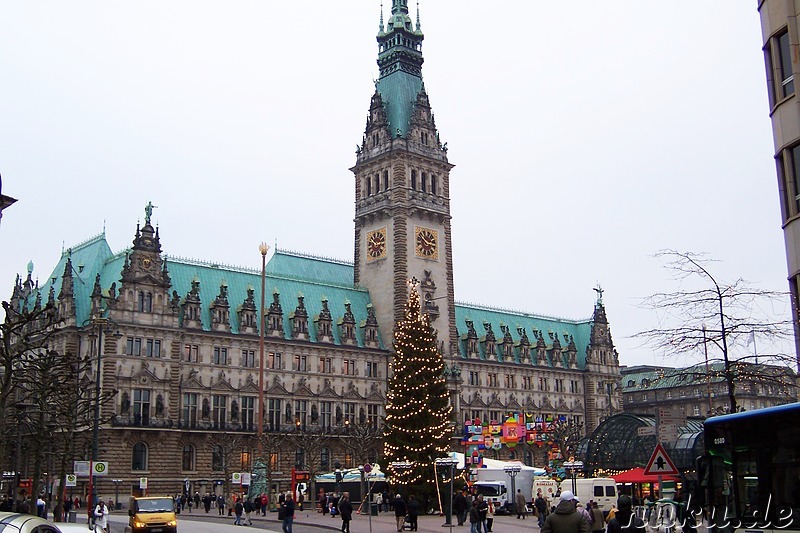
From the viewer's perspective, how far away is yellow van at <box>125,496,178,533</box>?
39.8 m

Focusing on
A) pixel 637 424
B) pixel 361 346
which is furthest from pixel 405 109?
pixel 637 424

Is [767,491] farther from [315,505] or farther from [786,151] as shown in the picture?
[315,505]

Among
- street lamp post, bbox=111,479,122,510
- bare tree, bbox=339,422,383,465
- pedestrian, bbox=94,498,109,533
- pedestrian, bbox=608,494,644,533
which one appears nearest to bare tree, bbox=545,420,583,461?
bare tree, bbox=339,422,383,465

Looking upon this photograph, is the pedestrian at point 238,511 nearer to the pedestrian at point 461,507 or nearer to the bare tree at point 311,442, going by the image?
the pedestrian at point 461,507

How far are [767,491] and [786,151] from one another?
15.0 metres

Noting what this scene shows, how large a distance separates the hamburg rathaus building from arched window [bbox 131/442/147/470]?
0.58 ft

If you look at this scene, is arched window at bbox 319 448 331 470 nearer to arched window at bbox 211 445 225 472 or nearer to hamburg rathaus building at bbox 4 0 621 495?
hamburg rathaus building at bbox 4 0 621 495

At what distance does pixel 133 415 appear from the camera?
276 ft

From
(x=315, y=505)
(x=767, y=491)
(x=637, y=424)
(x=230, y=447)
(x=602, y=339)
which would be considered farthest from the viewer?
(x=602, y=339)

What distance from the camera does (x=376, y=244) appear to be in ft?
361

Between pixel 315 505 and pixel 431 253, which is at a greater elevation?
pixel 431 253

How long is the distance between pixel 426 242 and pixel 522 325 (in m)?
28.9

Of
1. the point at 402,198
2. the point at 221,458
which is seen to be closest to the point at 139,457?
the point at 221,458

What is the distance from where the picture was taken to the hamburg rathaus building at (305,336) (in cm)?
8544
